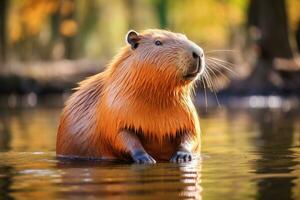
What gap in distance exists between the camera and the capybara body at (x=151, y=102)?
850 cm

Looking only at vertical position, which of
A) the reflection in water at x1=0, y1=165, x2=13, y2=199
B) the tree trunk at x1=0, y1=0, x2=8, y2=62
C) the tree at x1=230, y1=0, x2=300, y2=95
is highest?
the tree trunk at x1=0, y1=0, x2=8, y2=62

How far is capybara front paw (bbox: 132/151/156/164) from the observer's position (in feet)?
27.6

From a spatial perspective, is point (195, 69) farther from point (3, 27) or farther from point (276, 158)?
point (3, 27)

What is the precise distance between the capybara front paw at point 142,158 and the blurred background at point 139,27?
3.50 ft

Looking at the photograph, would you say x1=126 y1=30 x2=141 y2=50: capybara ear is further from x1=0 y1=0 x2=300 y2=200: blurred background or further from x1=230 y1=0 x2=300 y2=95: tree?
x1=230 y1=0 x2=300 y2=95: tree

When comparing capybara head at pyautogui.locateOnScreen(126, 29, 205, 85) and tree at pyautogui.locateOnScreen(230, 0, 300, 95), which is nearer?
capybara head at pyautogui.locateOnScreen(126, 29, 205, 85)

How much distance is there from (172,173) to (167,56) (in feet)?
4.24

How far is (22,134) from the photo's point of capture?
1353 centimetres

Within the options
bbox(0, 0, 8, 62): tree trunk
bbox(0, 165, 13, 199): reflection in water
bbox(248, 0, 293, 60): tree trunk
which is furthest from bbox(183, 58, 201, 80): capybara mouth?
bbox(0, 0, 8, 62): tree trunk

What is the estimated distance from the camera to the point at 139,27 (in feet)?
170

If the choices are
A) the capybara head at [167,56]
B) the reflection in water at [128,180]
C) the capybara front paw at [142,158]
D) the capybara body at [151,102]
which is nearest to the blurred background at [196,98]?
the reflection in water at [128,180]

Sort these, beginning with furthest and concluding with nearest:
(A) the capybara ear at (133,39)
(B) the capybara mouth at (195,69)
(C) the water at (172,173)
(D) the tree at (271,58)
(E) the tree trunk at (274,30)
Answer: (E) the tree trunk at (274,30)
(D) the tree at (271,58)
(A) the capybara ear at (133,39)
(B) the capybara mouth at (195,69)
(C) the water at (172,173)

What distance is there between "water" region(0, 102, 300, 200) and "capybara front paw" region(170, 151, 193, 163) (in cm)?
7

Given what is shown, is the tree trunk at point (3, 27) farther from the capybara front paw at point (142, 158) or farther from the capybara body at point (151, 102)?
the capybara front paw at point (142, 158)
